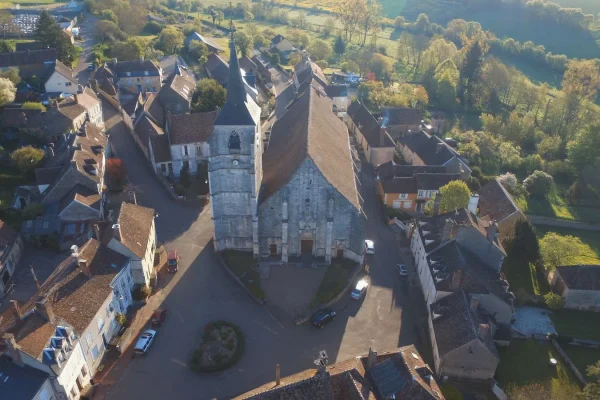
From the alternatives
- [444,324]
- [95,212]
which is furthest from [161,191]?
[444,324]

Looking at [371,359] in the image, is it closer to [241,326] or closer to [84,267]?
[241,326]

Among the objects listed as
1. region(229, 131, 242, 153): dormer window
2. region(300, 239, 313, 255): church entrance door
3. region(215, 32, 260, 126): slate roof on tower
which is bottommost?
region(300, 239, 313, 255): church entrance door

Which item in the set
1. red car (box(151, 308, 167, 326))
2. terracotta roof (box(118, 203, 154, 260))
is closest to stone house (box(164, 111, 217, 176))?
terracotta roof (box(118, 203, 154, 260))

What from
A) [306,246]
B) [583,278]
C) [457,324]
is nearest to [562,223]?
[583,278]

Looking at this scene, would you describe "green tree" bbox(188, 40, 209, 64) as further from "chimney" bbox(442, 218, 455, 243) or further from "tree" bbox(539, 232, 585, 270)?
"tree" bbox(539, 232, 585, 270)

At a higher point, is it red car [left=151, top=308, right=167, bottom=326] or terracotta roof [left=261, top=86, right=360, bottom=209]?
terracotta roof [left=261, top=86, right=360, bottom=209]

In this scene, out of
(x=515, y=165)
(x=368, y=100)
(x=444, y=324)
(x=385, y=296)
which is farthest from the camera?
(x=368, y=100)

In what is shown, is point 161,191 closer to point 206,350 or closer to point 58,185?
point 58,185
